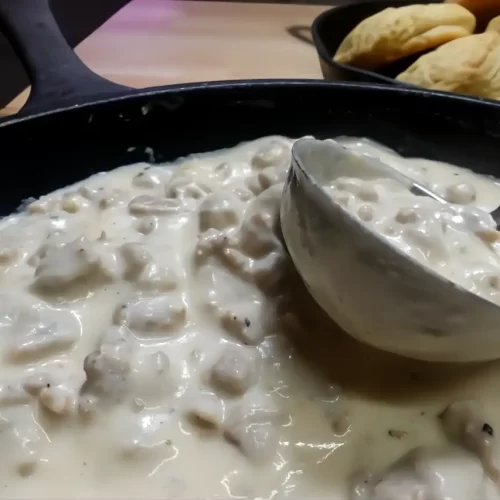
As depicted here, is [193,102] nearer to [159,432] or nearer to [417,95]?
[417,95]

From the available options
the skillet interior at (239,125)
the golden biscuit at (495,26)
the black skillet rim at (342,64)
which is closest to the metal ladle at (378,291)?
the skillet interior at (239,125)

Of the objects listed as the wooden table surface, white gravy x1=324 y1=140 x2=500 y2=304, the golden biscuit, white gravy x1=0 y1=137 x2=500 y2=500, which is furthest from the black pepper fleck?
the wooden table surface

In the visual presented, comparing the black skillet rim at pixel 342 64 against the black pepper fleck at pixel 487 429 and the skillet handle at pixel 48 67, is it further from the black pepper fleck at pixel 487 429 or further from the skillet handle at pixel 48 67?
the black pepper fleck at pixel 487 429

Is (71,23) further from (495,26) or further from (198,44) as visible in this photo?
(495,26)

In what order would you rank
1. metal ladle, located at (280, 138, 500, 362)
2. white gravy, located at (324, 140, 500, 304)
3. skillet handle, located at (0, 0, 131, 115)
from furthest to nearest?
skillet handle, located at (0, 0, 131, 115)
white gravy, located at (324, 140, 500, 304)
metal ladle, located at (280, 138, 500, 362)

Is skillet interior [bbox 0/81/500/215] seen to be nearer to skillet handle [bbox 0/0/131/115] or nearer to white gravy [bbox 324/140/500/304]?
skillet handle [bbox 0/0/131/115]

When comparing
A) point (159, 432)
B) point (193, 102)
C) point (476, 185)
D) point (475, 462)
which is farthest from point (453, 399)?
point (193, 102)
